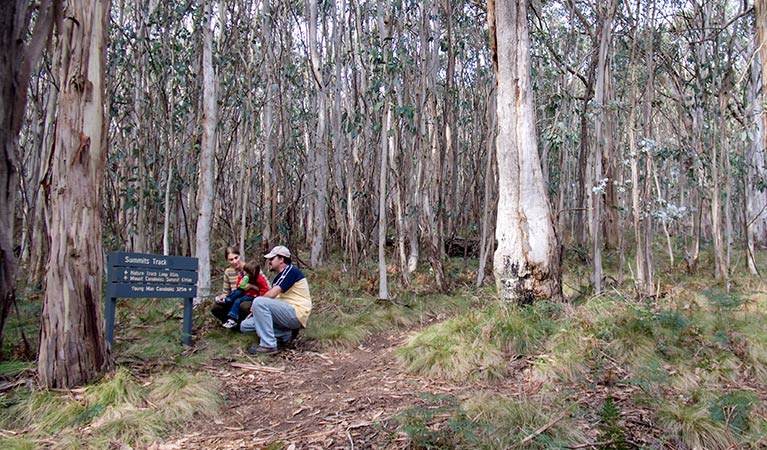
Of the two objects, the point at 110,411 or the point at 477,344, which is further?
the point at 477,344

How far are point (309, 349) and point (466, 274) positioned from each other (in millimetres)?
5131

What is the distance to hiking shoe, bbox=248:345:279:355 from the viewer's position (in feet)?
19.3

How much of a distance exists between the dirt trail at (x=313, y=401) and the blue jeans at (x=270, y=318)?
258 mm

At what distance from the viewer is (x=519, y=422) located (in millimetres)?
3596

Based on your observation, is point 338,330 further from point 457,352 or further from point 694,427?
point 694,427

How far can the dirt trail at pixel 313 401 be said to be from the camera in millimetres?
3676

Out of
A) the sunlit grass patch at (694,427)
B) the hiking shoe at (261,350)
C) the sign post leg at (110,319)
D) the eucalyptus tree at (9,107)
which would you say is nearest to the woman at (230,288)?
the hiking shoe at (261,350)

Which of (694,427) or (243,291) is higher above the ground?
(243,291)

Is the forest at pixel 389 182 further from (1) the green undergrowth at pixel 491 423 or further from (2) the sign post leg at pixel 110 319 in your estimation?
(2) the sign post leg at pixel 110 319

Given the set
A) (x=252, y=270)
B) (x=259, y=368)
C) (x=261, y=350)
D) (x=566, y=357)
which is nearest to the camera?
(x=566, y=357)

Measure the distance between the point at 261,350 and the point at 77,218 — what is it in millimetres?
2357

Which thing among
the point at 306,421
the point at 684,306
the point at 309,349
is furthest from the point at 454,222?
the point at 306,421

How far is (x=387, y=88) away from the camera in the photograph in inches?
314

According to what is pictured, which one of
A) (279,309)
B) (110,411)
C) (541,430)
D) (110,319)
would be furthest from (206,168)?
(541,430)
